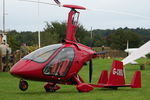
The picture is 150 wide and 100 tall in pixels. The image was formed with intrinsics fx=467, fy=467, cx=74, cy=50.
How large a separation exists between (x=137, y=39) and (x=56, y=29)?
4026cm

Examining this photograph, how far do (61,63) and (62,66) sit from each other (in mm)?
109

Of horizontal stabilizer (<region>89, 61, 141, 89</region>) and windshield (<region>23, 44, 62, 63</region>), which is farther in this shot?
horizontal stabilizer (<region>89, 61, 141, 89</region>)

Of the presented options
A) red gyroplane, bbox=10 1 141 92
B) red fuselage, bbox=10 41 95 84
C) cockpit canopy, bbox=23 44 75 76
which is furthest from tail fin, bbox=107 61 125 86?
cockpit canopy, bbox=23 44 75 76

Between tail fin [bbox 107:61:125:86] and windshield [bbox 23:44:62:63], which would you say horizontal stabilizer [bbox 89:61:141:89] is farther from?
windshield [bbox 23:44:62:63]

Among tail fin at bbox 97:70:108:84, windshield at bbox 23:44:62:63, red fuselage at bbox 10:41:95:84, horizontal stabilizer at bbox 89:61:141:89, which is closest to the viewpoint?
red fuselage at bbox 10:41:95:84

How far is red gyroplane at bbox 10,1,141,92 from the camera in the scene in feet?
45.7

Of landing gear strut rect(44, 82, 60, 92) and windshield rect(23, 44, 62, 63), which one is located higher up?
windshield rect(23, 44, 62, 63)

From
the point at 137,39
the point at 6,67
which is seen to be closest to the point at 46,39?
the point at 6,67

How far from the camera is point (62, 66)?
14453 millimetres

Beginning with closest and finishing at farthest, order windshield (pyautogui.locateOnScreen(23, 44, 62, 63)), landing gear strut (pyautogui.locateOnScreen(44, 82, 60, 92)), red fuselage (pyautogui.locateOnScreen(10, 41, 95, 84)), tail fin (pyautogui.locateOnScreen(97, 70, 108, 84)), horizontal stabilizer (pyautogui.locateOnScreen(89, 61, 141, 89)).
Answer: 1. red fuselage (pyautogui.locateOnScreen(10, 41, 95, 84))
2. windshield (pyautogui.locateOnScreen(23, 44, 62, 63))
3. landing gear strut (pyautogui.locateOnScreen(44, 82, 60, 92))
4. horizontal stabilizer (pyautogui.locateOnScreen(89, 61, 141, 89))
5. tail fin (pyautogui.locateOnScreen(97, 70, 108, 84))

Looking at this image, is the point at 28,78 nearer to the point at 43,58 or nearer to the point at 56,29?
the point at 43,58

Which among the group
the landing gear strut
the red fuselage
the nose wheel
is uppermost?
the red fuselage

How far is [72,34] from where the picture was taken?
15.1m

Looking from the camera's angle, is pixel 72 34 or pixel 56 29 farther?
pixel 56 29
